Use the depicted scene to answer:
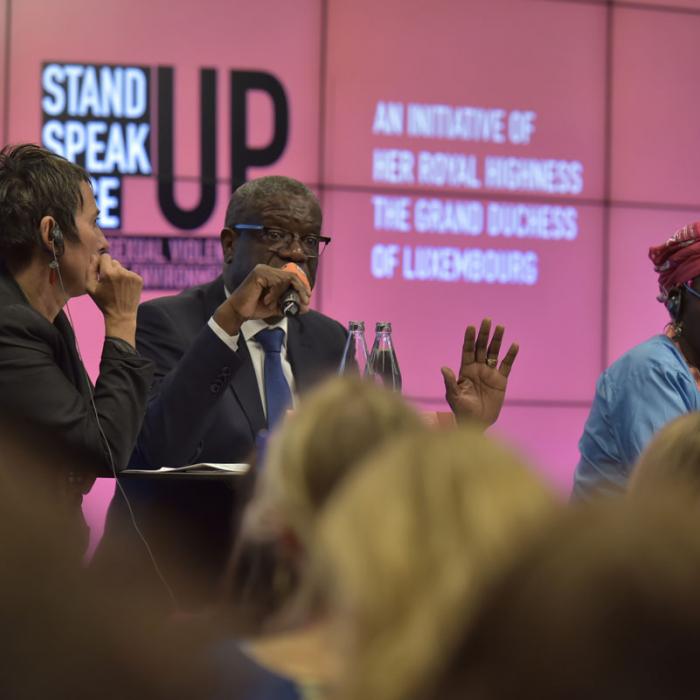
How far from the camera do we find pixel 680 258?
2859 mm

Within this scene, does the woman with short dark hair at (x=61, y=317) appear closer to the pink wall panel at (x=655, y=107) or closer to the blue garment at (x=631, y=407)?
the blue garment at (x=631, y=407)

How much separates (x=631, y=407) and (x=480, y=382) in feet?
1.09

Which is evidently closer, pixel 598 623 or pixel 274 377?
pixel 598 623

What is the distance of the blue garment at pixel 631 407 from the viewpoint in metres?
2.55

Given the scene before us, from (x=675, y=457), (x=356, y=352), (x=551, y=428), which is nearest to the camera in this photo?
(x=675, y=457)

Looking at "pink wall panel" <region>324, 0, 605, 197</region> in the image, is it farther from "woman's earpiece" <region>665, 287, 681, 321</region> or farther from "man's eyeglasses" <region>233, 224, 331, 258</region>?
"woman's earpiece" <region>665, 287, 681, 321</region>

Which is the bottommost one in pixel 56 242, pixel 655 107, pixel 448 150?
pixel 56 242

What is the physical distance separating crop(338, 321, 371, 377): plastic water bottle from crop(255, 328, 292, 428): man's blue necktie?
15cm

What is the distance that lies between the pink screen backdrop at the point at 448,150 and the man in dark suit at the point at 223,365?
6.42 feet

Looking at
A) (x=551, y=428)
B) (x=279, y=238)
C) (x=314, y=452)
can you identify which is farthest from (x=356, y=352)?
(x=551, y=428)

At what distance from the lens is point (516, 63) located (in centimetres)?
531

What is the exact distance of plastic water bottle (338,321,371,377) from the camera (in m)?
2.72

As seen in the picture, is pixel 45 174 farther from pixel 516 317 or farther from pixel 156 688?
pixel 516 317

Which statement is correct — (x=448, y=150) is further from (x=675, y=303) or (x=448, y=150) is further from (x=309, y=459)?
(x=309, y=459)
